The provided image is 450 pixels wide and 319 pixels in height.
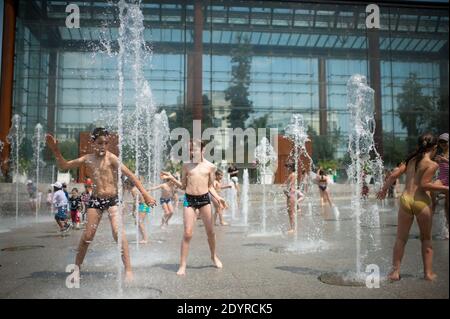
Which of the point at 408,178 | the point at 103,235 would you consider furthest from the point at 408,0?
the point at 103,235

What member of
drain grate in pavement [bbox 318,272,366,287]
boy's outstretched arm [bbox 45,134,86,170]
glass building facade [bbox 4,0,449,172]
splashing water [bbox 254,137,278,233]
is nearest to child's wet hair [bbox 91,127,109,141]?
boy's outstretched arm [bbox 45,134,86,170]

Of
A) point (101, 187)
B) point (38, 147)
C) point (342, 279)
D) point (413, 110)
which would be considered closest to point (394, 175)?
point (342, 279)

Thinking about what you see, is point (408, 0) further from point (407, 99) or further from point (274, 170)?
point (407, 99)

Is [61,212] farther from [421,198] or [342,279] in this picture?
[421,198]

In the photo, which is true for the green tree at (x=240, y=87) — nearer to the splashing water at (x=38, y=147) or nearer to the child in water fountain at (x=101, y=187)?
the splashing water at (x=38, y=147)

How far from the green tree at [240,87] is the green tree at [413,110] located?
1370 centimetres

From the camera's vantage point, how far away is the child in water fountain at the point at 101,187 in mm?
4480

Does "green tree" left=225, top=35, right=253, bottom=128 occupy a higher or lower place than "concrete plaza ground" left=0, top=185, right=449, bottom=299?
higher

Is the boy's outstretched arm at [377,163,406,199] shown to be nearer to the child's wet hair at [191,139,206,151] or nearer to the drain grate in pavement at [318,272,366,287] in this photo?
the drain grate in pavement at [318,272,366,287]

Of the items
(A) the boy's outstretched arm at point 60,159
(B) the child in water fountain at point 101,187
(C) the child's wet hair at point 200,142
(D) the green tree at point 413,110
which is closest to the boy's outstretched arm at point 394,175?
(C) the child's wet hair at point 200,142

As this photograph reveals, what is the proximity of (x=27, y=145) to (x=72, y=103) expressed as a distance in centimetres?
485

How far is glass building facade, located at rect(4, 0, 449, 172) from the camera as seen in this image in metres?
35.4

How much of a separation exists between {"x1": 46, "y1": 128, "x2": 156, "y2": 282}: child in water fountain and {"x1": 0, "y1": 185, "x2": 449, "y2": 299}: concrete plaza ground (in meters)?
0.37

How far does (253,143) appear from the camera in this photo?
38469mm
